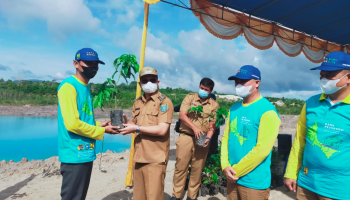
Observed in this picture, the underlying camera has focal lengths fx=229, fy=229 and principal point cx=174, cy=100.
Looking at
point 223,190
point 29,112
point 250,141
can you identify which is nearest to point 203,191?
point 223,190

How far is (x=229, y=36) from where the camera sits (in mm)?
6219

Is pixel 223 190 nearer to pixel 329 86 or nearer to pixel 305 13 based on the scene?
pixel 329 86

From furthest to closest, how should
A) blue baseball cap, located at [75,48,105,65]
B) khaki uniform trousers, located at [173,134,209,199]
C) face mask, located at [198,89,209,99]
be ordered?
1. face mask, located at [198,89,209,99]
2. khaki uniform trousers, located at [173,134,209,199]
3. blue baseball cap, located at [75,48,105,65]

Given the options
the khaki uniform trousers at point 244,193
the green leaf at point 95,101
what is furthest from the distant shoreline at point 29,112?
the khaki uniform trousers at point 244,193

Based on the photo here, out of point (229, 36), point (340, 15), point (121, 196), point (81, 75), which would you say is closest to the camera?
point (81, 75)

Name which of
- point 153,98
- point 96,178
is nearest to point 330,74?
point 153,98

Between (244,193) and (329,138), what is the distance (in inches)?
31.2

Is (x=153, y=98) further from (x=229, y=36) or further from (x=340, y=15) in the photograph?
(x=340, y=15)

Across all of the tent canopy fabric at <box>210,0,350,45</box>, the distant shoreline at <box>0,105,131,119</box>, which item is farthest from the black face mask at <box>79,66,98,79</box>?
the distant shoreline at <box>0,105,131,119</box>

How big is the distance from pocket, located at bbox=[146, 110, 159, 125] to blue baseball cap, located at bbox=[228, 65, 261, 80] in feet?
2.89

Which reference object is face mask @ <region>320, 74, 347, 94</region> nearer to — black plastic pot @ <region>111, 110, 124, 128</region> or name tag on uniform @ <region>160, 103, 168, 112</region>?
name tag on uniform @ <region>160, 103, 168, 112</region>

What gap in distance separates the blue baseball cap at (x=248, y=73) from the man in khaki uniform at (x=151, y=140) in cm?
80

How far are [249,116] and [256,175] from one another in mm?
490

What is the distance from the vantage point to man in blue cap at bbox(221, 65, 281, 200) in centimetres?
185
